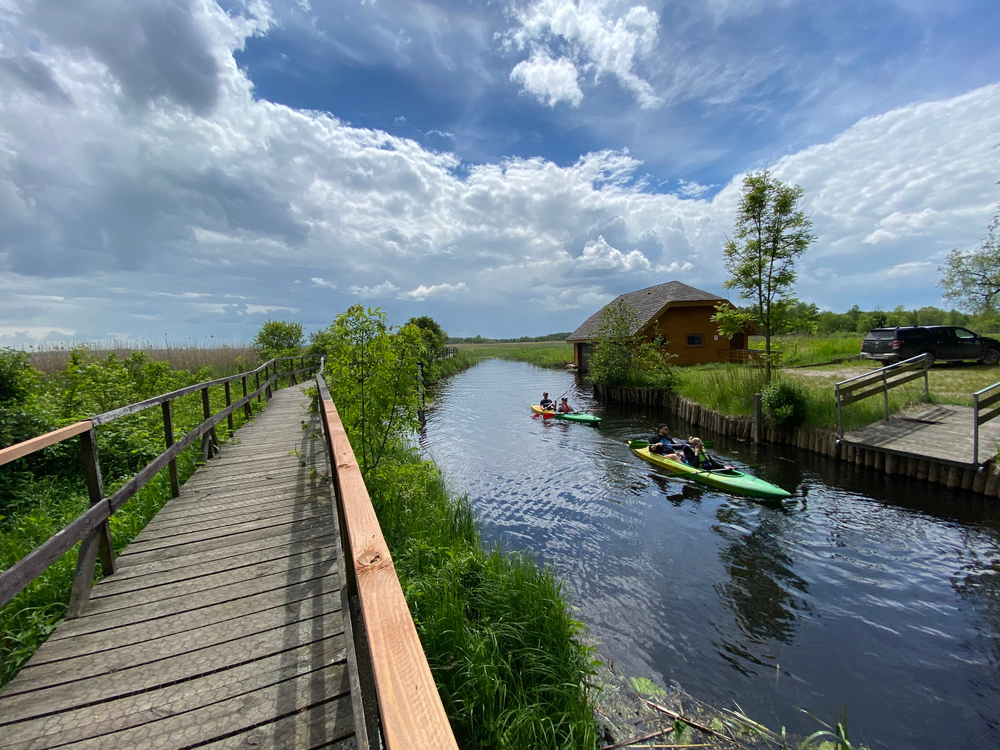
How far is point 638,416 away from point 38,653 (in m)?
18.9

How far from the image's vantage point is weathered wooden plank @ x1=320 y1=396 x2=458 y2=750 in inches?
37.3

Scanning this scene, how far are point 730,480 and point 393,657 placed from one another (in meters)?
10.1

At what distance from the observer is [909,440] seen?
10.2 meters

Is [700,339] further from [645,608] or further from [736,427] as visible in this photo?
[645,608]

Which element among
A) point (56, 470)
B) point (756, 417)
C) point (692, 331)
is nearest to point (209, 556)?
point (56, 470)

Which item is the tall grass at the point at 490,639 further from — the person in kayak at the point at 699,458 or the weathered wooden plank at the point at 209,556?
the person in kayak at the point at 699,458

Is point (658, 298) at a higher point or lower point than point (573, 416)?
higher

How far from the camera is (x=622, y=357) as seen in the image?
2417 cm

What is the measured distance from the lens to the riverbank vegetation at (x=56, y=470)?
132 inches

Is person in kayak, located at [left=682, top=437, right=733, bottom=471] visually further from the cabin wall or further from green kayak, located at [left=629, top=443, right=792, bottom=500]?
the cabin wall

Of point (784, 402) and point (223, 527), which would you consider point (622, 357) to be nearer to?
point (784, 402)

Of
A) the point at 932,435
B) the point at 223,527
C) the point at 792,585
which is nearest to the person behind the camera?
the point at 223,527

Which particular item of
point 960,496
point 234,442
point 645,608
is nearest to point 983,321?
point 960,496

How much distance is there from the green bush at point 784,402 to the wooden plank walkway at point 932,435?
166 cm
